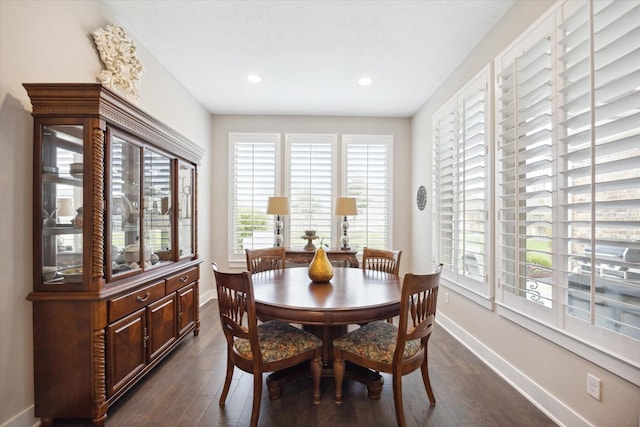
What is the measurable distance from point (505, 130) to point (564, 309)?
54.7 inches

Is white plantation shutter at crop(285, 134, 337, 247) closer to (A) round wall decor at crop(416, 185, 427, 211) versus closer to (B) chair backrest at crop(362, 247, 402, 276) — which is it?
(A) round wall decor at crop(416, 185, 427, 211)

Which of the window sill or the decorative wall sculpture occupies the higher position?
the decorative wall sculpture

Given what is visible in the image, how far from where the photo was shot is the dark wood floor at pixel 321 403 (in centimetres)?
185

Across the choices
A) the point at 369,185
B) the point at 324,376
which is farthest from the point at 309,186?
the point at 324,376

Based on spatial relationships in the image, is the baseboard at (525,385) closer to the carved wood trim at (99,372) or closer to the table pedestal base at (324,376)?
the table pedestal base at (324,376)

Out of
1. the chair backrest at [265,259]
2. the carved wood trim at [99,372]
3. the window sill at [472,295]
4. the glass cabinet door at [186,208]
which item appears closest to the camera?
the carved wood trim at [99,372]

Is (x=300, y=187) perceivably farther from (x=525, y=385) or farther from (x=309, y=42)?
(x=525, y=385)

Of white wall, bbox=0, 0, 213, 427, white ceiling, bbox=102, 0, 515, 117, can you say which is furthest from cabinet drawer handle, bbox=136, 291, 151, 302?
white ceiling, bbox=102, 0, 515, 117

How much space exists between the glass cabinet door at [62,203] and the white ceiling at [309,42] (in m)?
1.32

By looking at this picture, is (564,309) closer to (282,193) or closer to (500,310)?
(500,310)

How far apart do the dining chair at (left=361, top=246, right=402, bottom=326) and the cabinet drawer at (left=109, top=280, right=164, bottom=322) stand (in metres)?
1.92

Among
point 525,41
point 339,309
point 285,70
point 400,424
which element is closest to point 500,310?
point 400,424

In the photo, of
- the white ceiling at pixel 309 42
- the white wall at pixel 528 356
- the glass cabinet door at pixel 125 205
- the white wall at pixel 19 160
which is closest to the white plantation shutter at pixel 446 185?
the white wall at pixel 528 356

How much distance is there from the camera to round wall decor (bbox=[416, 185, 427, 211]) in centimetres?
419
